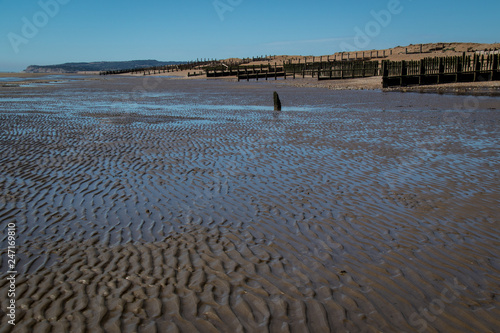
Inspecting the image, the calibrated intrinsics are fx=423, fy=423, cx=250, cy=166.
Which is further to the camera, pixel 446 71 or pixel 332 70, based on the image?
pixel 332 70

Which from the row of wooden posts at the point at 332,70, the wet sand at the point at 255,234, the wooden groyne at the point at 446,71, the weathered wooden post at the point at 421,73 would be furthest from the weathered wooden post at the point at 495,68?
the wet sand at the point at 255,234

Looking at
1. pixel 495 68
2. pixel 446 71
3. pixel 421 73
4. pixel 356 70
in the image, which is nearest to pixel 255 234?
pixel 421 73

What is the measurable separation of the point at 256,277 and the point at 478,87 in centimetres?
3147

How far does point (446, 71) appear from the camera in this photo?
123ft

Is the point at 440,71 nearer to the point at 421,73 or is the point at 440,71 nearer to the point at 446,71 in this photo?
the point at 421,73

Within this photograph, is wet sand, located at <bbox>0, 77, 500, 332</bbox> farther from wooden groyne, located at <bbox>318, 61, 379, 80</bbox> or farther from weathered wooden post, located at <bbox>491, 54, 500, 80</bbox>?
wooden groyne, located at <bbox>318, 61, 379, 80</bbox>

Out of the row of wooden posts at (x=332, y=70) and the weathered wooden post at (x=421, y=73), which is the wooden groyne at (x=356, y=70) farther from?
the weathered wooden post at (x=421, y=73)

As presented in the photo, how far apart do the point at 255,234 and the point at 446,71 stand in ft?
122

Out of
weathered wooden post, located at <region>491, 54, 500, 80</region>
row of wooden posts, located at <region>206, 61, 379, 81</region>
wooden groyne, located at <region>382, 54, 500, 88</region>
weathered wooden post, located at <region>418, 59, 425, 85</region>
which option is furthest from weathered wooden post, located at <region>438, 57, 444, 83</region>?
row of wooden posts, located at <region>206, 61, 379, 81</region>

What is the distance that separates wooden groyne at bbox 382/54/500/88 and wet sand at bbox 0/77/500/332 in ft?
83.9

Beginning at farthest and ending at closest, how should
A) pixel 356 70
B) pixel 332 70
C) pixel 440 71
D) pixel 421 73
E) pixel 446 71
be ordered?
pixel 356 70, pixel 332 70, pixel 446 71, pixel 421 73, pixel 440 71

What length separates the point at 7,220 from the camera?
647 cm

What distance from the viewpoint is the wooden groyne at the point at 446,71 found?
3400 cm

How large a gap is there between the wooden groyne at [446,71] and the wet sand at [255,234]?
1007 inches
